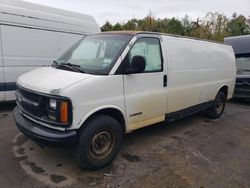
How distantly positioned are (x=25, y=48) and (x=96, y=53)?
351cm

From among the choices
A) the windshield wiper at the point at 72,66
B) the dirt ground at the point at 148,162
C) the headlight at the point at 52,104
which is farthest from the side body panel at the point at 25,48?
the headlight at the point at 52,104

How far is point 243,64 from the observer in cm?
956

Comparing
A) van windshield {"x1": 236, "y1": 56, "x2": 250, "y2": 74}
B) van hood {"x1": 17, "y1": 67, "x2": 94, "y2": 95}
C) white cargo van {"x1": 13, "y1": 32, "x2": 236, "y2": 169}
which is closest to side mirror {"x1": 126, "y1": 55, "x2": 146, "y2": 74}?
white cargo van {"x1": 13, "y1": 32, "x2": 236, "y2": 169}

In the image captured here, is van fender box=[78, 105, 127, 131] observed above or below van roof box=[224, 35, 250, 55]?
below

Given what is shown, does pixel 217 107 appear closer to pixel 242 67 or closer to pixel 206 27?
pixel 242 67

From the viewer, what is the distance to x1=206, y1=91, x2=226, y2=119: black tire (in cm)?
698

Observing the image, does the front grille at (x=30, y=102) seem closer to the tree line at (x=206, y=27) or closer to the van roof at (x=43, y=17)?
the van roof at (x=43, y=17)

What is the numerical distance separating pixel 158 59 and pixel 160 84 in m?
0.45

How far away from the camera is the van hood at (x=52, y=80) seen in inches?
137

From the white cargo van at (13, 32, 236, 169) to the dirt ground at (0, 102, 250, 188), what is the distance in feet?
1.11

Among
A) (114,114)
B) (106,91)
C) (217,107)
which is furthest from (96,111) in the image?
(217,107)

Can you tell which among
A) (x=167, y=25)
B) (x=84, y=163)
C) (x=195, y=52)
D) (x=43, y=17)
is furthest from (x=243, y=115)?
(x=167, y=25)

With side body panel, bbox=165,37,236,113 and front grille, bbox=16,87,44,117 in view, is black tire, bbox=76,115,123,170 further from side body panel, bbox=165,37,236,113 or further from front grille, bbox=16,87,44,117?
side body panel, bbox=165,37,236,113

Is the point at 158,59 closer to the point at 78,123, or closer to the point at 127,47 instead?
the point at 127,47
